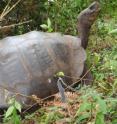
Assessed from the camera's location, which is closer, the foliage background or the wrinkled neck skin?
the wrinkled neck skin

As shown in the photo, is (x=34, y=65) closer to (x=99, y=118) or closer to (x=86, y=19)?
(x=86, y=19)

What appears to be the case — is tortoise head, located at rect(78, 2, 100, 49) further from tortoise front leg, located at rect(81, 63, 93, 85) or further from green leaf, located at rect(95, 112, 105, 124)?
green leaf, located at rect(95, 112, 105, 124)

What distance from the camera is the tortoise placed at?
3.41 m

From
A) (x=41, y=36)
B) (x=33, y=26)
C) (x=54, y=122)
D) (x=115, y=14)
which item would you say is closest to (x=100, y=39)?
(x=115, y=14)

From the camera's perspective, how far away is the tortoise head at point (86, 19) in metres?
3.95

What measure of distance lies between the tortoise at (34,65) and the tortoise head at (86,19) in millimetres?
324

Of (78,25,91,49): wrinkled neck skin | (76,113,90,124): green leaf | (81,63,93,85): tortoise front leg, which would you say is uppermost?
(78,25,91,49): wrinkled neck skin

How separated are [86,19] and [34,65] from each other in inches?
33.7

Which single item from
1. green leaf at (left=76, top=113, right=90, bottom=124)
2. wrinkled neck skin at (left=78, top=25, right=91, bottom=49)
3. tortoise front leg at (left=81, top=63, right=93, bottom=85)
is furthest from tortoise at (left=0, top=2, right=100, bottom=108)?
green leaf at (left=76, top=113, right=90, bottom=124)

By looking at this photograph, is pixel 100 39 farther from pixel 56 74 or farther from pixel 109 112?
pixel 109 112

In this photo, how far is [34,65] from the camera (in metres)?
3.47

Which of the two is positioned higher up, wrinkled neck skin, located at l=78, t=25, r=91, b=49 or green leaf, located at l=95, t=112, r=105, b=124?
wrinkled neck skin, located at l=78, t=25, r=91, b=49

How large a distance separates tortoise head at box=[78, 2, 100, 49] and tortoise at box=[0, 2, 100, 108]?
1.06 ft

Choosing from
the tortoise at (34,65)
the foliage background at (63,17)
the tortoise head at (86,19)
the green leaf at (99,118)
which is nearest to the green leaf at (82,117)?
the green leaf at (99,118)
